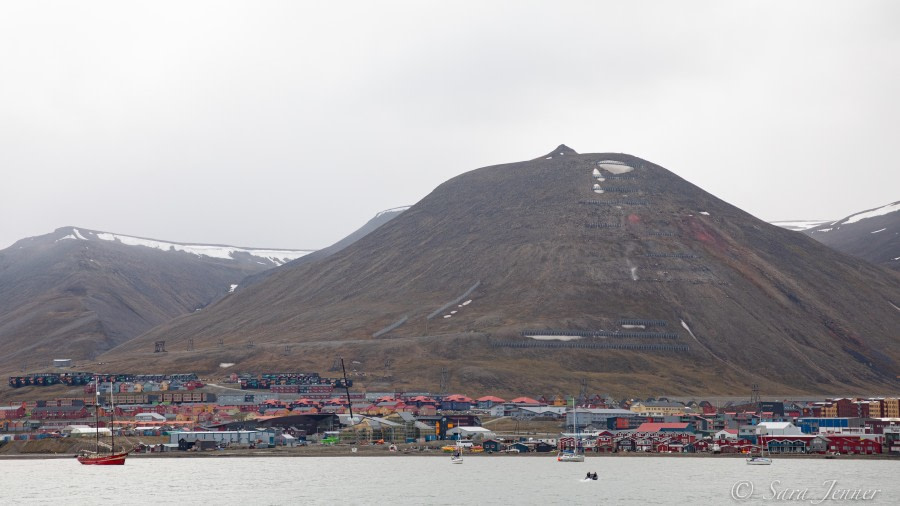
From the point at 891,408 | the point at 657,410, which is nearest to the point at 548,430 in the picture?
the point at 657,410

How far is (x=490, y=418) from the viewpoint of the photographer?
198 meters

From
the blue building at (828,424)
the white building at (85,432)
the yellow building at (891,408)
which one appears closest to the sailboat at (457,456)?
the blue building at (828,424)

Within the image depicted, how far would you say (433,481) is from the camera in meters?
114

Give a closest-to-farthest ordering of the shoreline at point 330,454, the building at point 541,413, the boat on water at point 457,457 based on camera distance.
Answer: the boat on water at point 457,457 → the shoreline at point 330,454 → the building at point 541,413

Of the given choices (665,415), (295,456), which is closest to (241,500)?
(295,456)

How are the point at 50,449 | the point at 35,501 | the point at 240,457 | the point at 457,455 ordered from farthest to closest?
the point at 50,449 < the point at 240,457 < the point at 457,455 < the point at 35,501

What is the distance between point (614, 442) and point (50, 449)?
77101 millimetres

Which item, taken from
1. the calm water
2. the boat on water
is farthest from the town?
the boat on water

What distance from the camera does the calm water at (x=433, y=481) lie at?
99312 millimetres

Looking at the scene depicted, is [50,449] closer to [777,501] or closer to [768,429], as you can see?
[768,429]

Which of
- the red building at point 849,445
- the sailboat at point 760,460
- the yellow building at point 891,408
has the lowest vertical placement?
the sailboat at point 760,460

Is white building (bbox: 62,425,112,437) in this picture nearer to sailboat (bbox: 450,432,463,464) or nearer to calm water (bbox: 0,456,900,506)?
calm water (bbox: 0,456,900,506)

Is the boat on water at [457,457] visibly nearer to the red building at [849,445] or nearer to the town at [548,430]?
the town at [548,430]

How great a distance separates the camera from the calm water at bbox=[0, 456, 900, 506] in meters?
99.3
